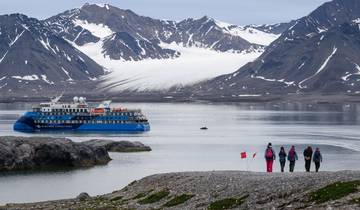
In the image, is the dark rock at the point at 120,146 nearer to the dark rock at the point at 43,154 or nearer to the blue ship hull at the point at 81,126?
the dark rock at the point at 43,154

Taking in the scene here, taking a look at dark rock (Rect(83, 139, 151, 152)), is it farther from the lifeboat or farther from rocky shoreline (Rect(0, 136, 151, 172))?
the lifeboat

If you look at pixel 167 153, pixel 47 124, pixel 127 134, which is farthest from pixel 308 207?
pixel 47 124

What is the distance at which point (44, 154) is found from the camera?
8762 cm

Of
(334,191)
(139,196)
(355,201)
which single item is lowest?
(139,196)

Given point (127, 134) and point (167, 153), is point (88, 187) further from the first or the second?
point (127, 134)

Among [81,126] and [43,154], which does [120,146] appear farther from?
[81,126]

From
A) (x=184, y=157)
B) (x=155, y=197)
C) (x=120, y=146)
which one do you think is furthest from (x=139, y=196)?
(x=120, y=146)

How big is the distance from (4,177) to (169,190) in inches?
1264

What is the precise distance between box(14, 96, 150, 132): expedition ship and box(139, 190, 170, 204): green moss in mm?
128688

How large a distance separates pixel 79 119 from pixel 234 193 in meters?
140

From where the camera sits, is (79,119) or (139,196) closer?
(139,196)

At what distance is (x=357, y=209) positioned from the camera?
109ft

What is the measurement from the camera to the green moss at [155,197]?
47625mm

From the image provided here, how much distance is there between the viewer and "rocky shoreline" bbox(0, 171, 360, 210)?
1476 inches
